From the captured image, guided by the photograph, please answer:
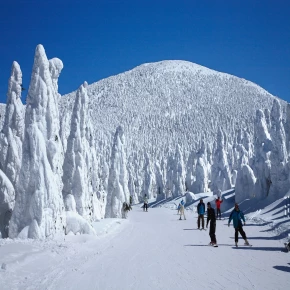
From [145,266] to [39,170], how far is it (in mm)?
6471

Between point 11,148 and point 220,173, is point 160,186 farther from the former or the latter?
point 11,148

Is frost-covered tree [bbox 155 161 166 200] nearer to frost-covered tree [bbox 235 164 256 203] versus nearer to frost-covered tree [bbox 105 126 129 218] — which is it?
frost-covered tree [bbox 235 164 256 203]

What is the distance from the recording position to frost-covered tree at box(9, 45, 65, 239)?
13641 millimetres

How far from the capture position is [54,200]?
1420cm

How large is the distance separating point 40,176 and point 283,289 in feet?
32.6

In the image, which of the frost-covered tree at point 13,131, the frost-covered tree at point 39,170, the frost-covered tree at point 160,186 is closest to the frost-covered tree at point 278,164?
the frost-covered tree at point 39,170

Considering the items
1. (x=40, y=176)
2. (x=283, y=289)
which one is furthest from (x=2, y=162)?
(x=283, y=289)

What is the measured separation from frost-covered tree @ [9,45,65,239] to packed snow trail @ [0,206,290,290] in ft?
3.71

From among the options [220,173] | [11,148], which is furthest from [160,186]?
[11,148]

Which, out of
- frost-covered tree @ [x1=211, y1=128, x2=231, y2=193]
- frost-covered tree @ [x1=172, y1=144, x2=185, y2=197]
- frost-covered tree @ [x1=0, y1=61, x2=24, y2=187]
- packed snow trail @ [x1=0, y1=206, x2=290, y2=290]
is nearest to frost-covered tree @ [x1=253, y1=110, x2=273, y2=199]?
frost-covered tree @ [x1=211, y1=128, x2=231, y2=193]

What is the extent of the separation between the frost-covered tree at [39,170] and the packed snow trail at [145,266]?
3.71 ft

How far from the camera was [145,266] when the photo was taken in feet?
32.6

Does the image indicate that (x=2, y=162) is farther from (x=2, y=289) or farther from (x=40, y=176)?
(x=2, y=289)

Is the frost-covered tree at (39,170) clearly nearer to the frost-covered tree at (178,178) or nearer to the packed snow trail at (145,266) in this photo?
the packed snow trail at (145,266)
